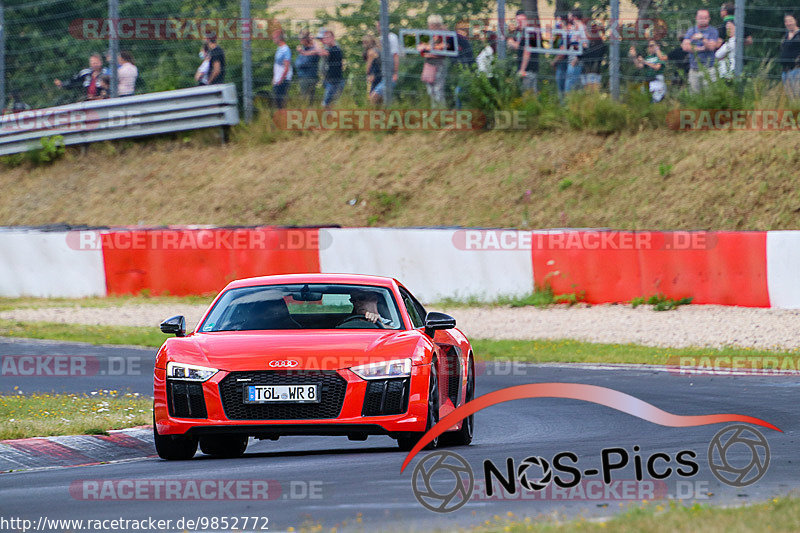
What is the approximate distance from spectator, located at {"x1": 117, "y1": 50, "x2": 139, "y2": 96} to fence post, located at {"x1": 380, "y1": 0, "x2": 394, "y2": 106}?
5.88 meters

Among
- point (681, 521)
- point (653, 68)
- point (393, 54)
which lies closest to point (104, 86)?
point (393, 54)

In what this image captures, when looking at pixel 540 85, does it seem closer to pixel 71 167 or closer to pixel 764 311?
pixel 764 311

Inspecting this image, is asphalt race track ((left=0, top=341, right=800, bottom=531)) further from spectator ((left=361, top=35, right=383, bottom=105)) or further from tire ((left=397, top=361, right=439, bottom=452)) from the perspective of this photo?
spectator ((left=361, top=35, right=383, bottom=105))

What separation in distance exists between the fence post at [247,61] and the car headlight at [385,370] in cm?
1966

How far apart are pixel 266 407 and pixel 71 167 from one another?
24418 millimetres

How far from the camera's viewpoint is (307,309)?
9391mm

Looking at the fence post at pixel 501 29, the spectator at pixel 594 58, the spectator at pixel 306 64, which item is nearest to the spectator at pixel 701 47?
the spectator at pixel 594 58

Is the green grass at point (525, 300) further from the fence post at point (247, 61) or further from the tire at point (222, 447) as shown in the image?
the tire at point (222, 447)

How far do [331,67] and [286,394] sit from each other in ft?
60.0

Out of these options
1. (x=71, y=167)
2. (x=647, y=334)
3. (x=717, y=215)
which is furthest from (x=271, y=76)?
(x=647, y=334)

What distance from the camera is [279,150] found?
2919 cm

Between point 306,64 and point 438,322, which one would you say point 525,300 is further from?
point 438,322

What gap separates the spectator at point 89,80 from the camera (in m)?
29.3
